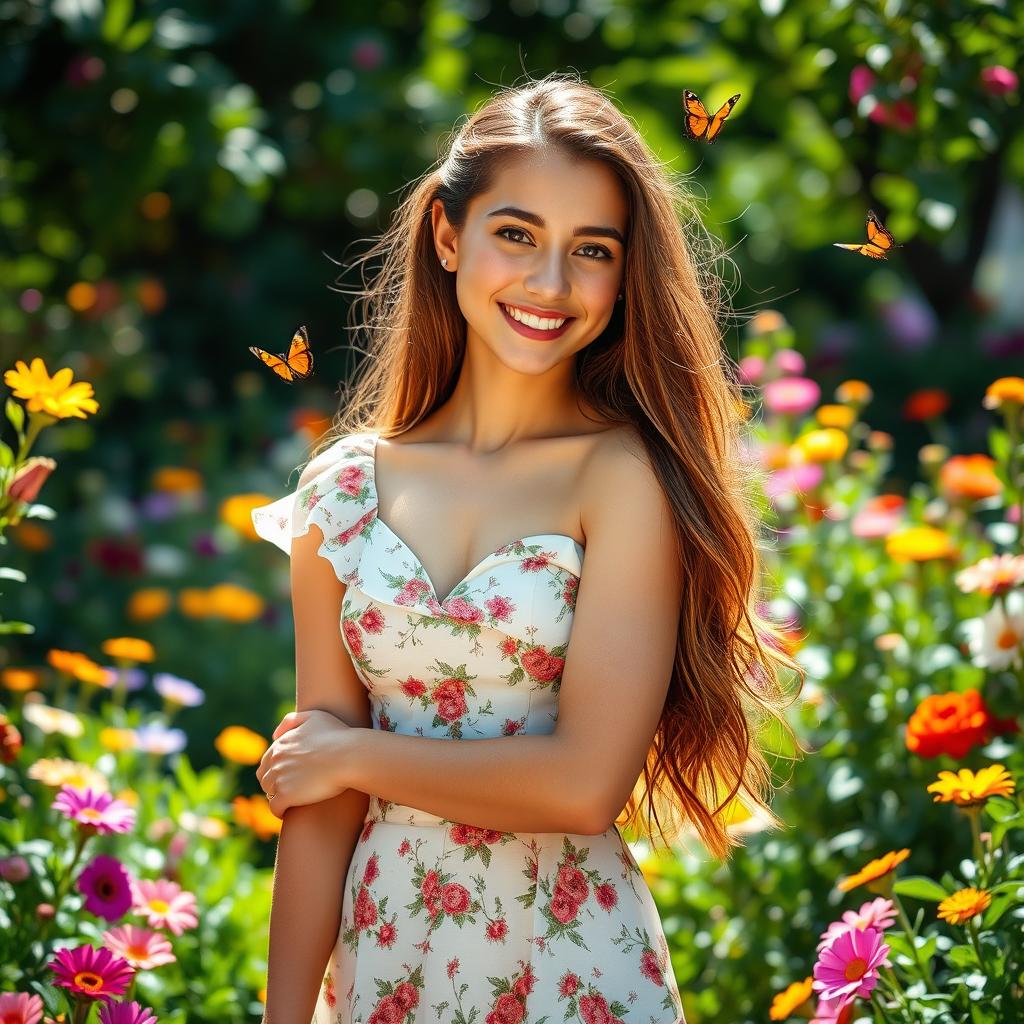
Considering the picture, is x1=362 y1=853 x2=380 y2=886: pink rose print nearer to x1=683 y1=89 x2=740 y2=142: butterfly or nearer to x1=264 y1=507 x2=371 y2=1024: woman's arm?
x1=264 y1=507 x2=371 y2=1024: woman's arm

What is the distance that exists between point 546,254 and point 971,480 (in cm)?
131

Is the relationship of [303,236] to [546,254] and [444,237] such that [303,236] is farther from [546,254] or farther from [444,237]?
[546,254]

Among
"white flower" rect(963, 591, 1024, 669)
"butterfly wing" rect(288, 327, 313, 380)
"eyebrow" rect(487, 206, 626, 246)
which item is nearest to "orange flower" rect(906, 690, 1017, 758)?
"white flower" rect(963, 591, 1024, 669)

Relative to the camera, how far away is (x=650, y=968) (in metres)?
1.71

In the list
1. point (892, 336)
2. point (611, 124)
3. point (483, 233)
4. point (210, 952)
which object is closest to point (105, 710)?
point (210, 952)

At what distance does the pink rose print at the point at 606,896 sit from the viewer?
5.63ft

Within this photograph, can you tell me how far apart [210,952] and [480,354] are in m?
1.15

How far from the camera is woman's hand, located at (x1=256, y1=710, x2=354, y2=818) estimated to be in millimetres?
1708

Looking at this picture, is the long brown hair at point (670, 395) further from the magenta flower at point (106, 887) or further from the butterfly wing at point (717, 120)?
the magenta flower at point (106, 887)

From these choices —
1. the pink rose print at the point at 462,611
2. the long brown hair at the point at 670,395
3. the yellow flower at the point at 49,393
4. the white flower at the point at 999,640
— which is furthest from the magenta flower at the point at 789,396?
the yellow flower at the point at 49,393

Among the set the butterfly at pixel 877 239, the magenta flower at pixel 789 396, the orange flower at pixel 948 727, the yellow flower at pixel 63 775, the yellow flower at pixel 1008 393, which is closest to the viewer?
the butterfly at pixel 877 239

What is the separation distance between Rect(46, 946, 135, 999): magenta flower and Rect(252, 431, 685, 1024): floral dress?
28 cm

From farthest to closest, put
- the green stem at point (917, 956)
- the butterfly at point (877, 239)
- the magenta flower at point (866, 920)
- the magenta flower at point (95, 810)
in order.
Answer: the magenta flower at point (95, 810), the green stem at point (917, 956), the magenta flower at point (866, 920), the butterfly at point (877, 239)

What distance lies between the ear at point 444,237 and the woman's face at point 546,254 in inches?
3.6
